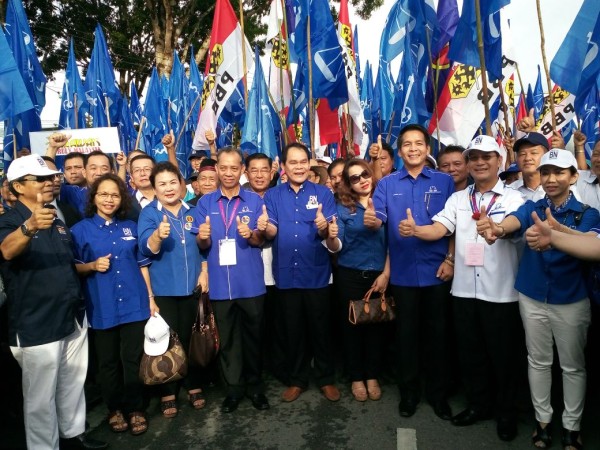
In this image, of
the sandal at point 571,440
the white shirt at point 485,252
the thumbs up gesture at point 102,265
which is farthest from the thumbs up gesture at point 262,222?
Result: the sandal at point 571,440

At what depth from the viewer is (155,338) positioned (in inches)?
138

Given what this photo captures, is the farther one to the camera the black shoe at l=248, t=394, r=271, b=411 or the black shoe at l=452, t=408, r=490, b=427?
the black shoe at l=248, t=394, r=271, b=411

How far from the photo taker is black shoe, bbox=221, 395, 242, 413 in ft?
12.5

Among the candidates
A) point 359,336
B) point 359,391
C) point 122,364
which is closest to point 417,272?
point 359,336

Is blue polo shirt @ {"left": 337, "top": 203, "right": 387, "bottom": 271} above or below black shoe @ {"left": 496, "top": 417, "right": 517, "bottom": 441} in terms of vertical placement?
above

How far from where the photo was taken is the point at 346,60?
275 inches

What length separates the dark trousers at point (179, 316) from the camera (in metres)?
3.73

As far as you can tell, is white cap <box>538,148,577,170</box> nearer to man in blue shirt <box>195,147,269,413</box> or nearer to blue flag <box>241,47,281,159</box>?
man in blue shirt <box>195,147,269,413</box>

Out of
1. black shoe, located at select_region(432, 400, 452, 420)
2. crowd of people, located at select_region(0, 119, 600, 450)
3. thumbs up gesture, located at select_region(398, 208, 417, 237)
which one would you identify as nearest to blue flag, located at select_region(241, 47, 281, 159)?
crowd of people, located at select_region(0, 119, 600, 450)

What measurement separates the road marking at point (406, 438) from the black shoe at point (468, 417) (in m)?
0.34

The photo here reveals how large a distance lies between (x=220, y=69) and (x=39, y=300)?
498 cm

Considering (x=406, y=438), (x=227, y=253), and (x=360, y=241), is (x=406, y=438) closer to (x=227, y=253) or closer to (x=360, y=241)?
(x=360, y=241)

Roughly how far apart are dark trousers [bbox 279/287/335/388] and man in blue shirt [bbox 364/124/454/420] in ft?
1.99

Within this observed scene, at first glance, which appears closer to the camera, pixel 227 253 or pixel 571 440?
pixel 571 440
